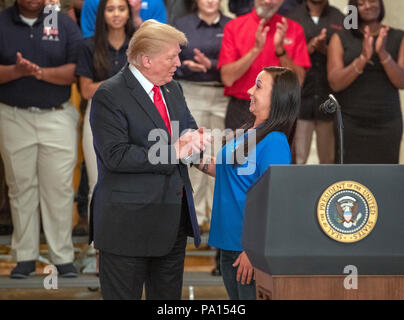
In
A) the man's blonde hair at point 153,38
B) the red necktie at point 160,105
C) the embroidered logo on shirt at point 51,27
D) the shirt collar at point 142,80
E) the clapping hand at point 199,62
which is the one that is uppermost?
the embroidered logo on shirt at point 51,27

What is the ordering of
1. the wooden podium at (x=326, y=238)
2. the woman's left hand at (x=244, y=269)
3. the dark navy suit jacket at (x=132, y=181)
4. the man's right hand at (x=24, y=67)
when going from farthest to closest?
the man's right hand at (x=24, y=67) → the dark navy suit jacket at (x=132, y=181) → the woman's left hand at (x=244, y=269) → the wooden podium at (x=326, y=238)

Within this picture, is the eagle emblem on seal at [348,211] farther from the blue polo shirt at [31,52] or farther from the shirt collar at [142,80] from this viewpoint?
the blue polo shirt at [31,52]

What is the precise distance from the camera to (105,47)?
4.17 metres

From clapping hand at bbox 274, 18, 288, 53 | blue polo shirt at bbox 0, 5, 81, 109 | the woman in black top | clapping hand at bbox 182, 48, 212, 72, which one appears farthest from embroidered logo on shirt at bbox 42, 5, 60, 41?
the woman in black top

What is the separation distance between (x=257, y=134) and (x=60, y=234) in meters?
2.25

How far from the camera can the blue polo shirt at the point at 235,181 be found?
2330mm

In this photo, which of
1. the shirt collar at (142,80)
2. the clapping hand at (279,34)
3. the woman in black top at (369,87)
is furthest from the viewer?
the woman in black top at (369,87)

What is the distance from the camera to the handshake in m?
2.36

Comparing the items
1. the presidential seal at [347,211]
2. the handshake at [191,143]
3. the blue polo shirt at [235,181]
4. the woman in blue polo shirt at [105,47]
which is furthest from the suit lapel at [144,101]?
the woman in blue polo shirt at [105,47]

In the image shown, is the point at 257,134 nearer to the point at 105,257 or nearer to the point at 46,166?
the point at 105,257

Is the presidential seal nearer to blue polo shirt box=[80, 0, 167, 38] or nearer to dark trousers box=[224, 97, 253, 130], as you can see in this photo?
dark trousers box=[224, 97, 253, 130]

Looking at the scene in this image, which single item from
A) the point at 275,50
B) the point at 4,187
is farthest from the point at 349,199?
the point at 4,187

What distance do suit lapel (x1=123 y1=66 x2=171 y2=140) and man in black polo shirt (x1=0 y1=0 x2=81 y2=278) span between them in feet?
6.08

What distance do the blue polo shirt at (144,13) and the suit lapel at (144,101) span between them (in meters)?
1.98
